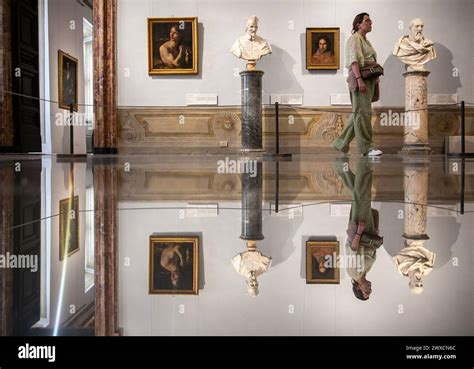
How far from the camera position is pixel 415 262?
163cm

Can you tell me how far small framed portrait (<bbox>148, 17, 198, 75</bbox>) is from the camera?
1403 centimetres

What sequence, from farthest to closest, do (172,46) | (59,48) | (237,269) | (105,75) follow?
(59,48) → (172,46) → (105,75) → (237,269)

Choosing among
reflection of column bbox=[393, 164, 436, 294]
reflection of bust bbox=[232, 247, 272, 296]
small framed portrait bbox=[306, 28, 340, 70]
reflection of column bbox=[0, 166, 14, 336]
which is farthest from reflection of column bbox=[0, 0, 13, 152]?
reflection of bust bbox=[232, 247, 272, 296]

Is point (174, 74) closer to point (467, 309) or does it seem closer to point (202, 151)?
point (202, 151)

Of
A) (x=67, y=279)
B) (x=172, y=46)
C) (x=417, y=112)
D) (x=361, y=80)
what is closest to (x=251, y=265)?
(x=67, y=279)

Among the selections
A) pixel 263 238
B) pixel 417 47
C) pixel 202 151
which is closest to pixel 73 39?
pixel 202 151

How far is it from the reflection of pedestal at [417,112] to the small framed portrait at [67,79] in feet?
30.5

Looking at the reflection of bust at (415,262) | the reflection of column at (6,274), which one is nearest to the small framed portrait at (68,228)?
the reflection of column at (6,274)

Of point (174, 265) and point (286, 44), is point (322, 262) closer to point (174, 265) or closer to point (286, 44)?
point (174, 265)

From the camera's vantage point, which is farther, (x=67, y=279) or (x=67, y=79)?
(x=67, y=79)

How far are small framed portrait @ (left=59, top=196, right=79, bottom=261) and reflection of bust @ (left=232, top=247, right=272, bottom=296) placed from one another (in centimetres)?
54

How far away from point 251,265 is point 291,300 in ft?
1.26

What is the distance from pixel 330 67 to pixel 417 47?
2157mm

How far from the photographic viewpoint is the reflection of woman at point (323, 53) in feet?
45.7
